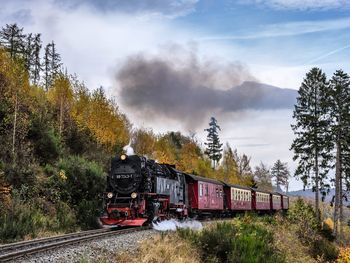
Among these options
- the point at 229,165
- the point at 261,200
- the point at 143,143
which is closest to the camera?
the point at 261,200

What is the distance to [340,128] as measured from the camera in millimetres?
40219

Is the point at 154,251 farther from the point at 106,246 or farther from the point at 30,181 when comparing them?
the point at 30,181

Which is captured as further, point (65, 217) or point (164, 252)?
point (65, 217)

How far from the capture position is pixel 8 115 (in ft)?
89.6

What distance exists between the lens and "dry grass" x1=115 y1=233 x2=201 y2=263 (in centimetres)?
1199

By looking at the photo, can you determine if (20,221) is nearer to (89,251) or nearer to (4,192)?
(4,192)

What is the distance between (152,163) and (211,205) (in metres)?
10.2

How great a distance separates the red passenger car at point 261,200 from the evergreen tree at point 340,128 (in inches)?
286

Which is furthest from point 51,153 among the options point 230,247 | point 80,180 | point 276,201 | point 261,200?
point 276,201

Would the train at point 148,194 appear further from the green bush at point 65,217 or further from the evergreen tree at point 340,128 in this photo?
the evergreen tree at point 340,128

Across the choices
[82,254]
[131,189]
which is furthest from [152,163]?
[82,254]

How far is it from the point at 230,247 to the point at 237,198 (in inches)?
895

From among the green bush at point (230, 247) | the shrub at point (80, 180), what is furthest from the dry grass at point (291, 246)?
the shrub at point (80, 180)

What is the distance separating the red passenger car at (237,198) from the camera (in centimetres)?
3578
